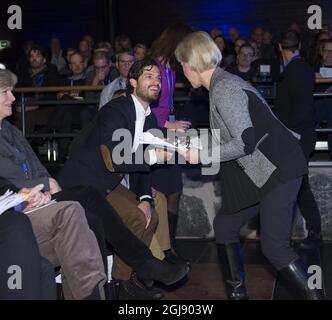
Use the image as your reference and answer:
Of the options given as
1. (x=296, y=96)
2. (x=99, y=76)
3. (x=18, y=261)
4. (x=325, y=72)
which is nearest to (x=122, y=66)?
(x=99, y=76)

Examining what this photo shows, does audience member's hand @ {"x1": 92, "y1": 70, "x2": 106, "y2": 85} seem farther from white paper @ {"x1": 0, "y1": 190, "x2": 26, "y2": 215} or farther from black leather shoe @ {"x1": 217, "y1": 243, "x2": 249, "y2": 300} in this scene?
white paper @ {"x1": 0, "y1": 190, "x2": 26, "y2": 215}

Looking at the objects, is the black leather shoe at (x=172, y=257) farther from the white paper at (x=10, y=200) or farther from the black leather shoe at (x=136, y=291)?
the white paper at (x=10, y=200)

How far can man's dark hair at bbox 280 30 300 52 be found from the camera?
603 cm

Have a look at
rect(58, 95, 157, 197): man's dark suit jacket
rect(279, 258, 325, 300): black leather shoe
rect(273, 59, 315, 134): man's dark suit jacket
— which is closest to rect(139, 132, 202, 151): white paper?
rect(58, 95, 157, 197): man's dark suit jacket

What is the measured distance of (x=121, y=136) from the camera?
483 centimetres

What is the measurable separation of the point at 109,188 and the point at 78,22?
12.0 meters

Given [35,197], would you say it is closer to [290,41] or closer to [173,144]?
[173,144]

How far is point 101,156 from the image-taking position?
4.84 m

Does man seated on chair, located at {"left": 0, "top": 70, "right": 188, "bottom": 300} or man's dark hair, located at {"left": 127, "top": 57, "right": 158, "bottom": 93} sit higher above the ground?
man's dark hair, located at {"left": 127, "top": 57, "right": 158, "bottom": 93}

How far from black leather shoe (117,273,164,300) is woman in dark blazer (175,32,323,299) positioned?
1.19 meters

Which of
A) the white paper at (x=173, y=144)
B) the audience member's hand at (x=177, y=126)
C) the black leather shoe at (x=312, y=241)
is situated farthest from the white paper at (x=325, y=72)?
the white paper at (x=173, y=144)

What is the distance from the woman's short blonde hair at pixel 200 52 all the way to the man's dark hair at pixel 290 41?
6.66 feet
